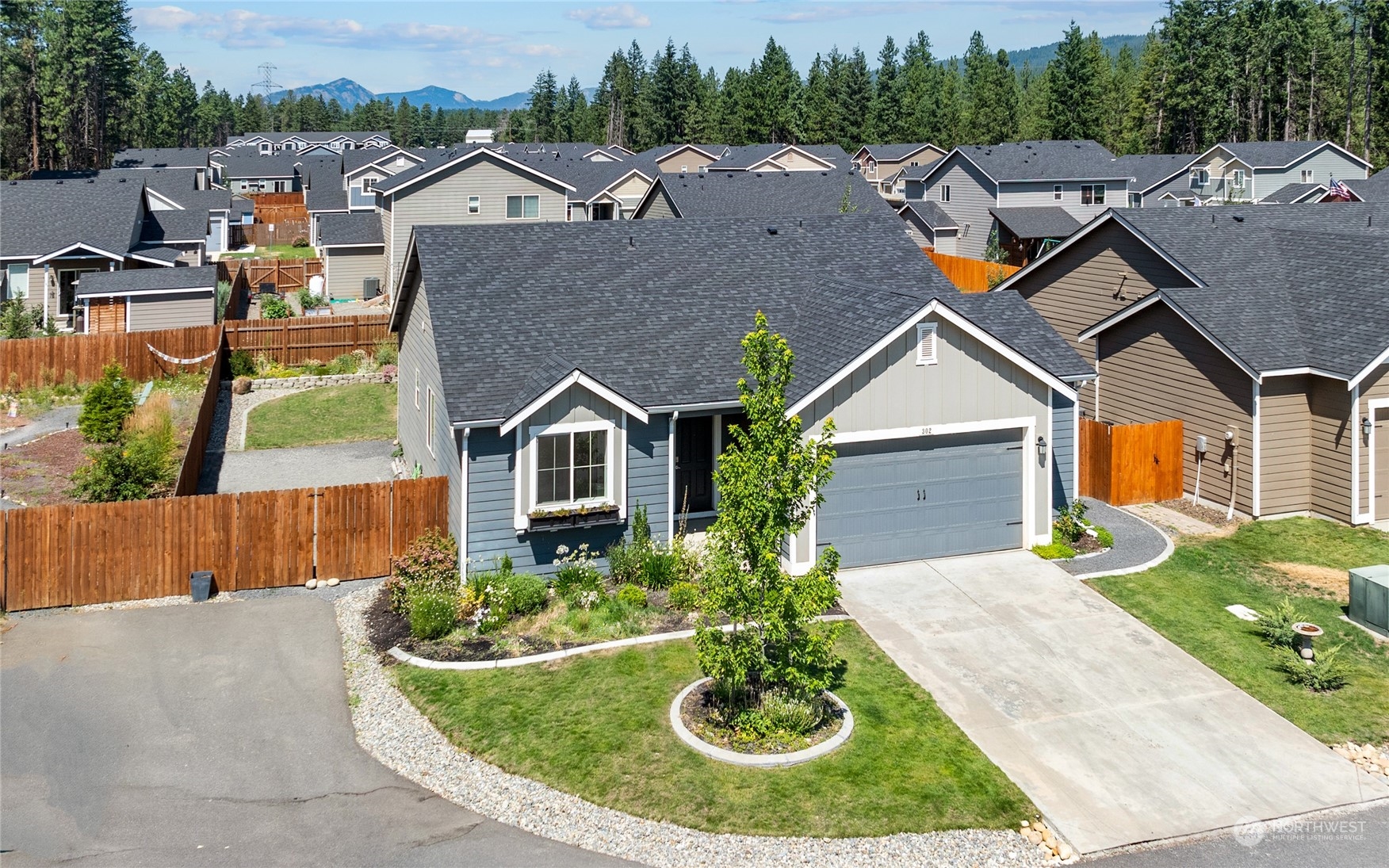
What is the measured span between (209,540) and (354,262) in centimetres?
3468

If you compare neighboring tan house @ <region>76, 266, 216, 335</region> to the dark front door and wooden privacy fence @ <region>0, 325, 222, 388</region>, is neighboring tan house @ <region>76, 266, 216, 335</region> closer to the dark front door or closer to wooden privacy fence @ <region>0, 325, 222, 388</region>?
wooden privacy fence @ <region>0, 325, 222, 388</region>

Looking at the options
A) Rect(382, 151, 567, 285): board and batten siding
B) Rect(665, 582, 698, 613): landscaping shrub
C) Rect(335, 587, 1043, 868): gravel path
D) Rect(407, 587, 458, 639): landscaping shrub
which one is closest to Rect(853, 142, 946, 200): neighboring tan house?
Rect(382, 151, 567, 285): board and batten siding

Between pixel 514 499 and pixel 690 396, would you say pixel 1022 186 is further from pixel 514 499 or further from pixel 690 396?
pixel 514 499

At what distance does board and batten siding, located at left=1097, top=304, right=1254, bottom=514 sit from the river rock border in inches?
487

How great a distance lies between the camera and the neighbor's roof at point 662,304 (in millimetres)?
17828

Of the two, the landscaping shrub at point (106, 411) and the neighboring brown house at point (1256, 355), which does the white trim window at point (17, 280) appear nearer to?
the landscaping shrub at point (106, 411)

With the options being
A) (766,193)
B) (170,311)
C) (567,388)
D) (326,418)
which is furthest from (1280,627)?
(766,193)

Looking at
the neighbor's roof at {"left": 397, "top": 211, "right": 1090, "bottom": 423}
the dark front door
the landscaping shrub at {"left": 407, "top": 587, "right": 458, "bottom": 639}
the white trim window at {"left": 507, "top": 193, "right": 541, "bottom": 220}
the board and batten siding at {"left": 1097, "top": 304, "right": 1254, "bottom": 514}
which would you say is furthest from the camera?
the white trim window at {"left": 507, "top": 193, "right": 541, "bottom": 220}

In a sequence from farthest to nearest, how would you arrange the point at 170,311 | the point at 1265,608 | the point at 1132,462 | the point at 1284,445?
the point at 170,311
the point at 1132,462
the point at 1284,445
the point at 1265,608

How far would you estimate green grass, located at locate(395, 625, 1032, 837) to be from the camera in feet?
36.9

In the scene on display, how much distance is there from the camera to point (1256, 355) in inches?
821

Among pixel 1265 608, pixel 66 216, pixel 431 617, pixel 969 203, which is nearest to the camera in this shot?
pixel 431 617

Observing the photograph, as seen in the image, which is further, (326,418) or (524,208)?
(524,208)

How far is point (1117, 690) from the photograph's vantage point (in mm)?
14094
